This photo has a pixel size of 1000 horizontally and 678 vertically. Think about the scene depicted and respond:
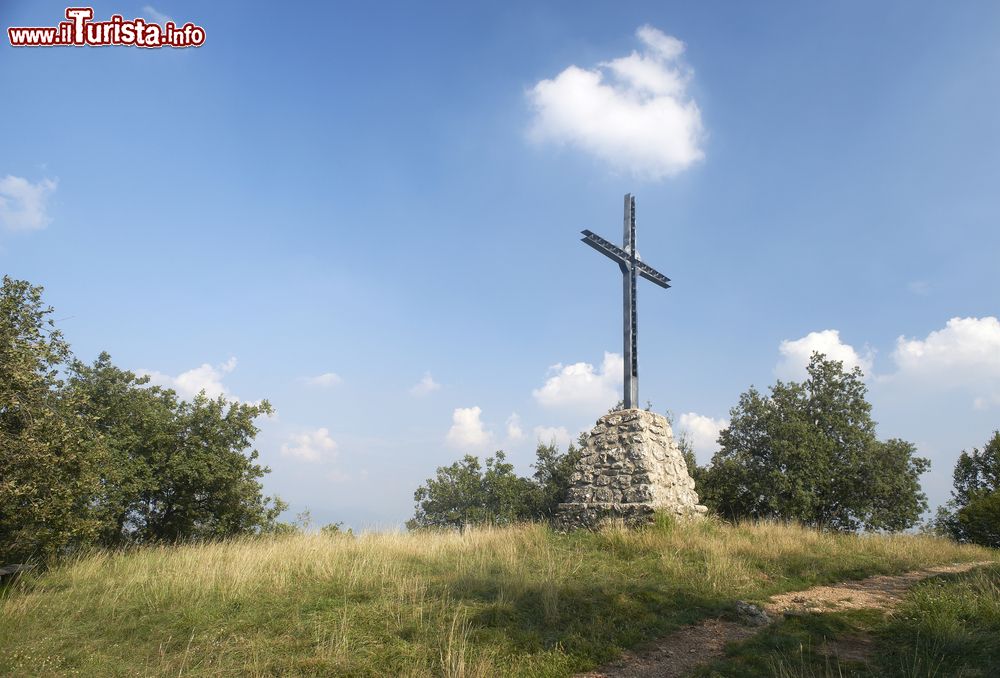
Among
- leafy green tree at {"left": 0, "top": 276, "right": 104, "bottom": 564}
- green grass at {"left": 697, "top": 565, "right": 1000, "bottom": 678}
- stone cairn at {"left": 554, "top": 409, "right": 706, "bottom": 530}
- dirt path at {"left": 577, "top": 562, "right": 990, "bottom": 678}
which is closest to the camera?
green grass at {"left": 697, "top": 565, "right": 1000, "bottom": 678}

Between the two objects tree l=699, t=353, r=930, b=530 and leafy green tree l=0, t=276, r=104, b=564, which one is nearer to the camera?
leafy green tree l=0, t=276, r=104, b=564

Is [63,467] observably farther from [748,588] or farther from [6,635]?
[748,588]

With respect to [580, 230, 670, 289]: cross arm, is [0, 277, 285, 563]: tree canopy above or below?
below

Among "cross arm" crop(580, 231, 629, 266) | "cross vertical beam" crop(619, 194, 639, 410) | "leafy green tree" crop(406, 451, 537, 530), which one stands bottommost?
"leafy green tree" crop(406, 451, 537, 530)

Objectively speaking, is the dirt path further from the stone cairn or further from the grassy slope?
the stone cairn

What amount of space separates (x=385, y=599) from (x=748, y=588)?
6686mm

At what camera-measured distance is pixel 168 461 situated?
1767 cm

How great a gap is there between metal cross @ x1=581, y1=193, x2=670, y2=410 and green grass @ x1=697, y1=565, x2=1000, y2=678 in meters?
9.71

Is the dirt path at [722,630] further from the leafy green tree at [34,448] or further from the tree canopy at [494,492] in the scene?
the tree canopy at [494,492]

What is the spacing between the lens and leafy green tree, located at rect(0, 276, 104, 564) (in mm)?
11078

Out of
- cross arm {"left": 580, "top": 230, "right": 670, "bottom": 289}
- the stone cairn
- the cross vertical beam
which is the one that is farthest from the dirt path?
cross arm {"left": 580, "top": 230, "right": 670, "bottom": 289}

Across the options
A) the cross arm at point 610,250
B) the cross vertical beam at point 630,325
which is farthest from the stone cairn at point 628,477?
the cross arm at point 610,250

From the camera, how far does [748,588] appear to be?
1081 cm

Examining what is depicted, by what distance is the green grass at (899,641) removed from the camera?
6684 mm
